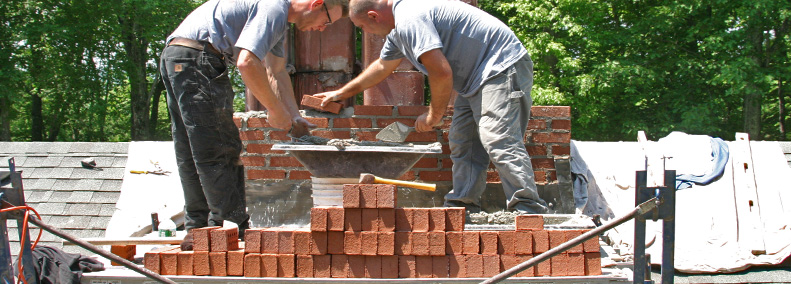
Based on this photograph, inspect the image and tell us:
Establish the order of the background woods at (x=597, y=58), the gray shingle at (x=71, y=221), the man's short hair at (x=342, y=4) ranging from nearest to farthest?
the man's short hair at (x=342, y=4)
the gray shingle at (x=71, y=221)
the background woods at (x=597, y=58)

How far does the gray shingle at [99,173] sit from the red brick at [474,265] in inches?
131

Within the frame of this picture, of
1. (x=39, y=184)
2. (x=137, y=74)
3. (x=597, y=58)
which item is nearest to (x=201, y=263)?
(x=39, y=184)

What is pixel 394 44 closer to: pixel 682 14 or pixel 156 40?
pixel 682 14

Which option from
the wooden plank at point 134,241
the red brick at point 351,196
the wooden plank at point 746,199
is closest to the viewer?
the red brick at point 351,196

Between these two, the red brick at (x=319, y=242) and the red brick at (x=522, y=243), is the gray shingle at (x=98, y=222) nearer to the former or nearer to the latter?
the red brick at (x=319, y=242)

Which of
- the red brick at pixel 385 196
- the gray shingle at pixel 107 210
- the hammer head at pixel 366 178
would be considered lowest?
the gray shingle at pixel 107 210

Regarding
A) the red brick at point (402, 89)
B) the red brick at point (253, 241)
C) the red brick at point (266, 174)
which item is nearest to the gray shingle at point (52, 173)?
the red brick at point (266, 174)

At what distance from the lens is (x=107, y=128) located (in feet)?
70.2

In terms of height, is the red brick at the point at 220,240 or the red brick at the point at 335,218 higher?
the red brick at the point at 335,218

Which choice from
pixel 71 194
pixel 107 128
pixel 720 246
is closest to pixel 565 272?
pixel 720 246

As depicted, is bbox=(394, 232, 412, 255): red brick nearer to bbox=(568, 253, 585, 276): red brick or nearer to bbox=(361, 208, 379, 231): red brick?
bbox=(361, 208, 379, 231): red brick

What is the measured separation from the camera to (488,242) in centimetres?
265

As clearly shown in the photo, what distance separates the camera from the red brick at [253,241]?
2.71 metres

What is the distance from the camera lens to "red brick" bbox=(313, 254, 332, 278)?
8.78ft
